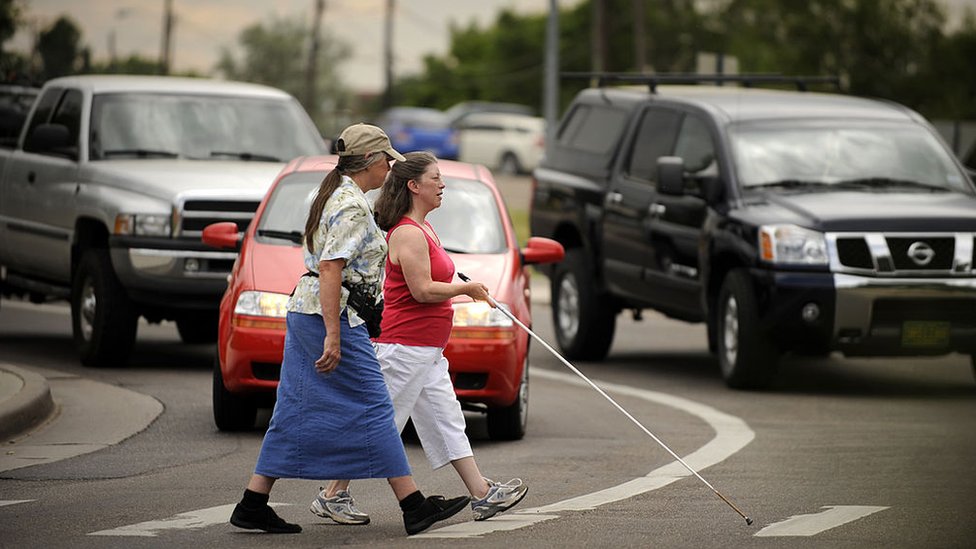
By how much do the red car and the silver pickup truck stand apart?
1894 millimetres

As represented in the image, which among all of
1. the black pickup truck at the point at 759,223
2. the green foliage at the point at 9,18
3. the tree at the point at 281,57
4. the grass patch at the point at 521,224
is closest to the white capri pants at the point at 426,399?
the black pickup truck at the point at 759,223

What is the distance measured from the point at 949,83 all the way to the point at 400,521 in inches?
1193

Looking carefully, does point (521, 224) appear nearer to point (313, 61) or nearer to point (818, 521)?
point (818, 521)

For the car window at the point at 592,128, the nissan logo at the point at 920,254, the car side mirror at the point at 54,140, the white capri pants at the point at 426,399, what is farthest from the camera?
the car window at the point at 592,128

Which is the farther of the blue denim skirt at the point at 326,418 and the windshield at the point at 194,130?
the windshield at the point at 194,130

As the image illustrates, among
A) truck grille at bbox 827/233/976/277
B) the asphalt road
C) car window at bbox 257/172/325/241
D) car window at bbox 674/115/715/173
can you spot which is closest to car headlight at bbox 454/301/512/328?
the asphalt road

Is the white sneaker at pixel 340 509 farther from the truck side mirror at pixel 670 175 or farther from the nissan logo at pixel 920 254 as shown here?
the truck side mirror at pixel 670 175

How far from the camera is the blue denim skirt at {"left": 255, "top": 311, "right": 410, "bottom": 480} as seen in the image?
7938 mm

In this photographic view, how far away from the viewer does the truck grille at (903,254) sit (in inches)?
527

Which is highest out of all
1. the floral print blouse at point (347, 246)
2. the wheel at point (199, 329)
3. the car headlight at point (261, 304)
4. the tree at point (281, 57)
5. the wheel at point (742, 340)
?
the floral print blouse at point (347, 246)

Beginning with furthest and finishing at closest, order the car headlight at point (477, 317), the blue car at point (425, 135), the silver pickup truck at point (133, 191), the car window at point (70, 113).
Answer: the blue car at point (425, 135) < the car window at point (70, 113) < the silver pickup truck at point (133, 191) < the car headlight at point (477, 317)

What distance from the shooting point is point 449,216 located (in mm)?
12336

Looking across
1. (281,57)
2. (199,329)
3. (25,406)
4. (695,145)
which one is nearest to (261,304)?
(25,406)

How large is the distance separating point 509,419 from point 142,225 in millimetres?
3989
